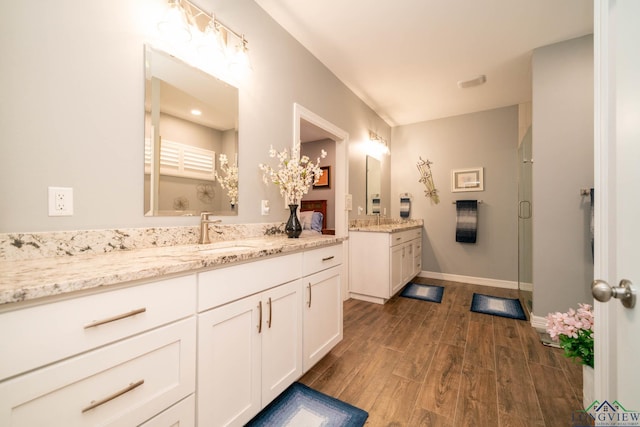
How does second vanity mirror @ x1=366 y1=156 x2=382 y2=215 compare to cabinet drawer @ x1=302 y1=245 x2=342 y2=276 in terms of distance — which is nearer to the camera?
cabinet drawer @ x1=302 y1=245 x2=342 y2=276

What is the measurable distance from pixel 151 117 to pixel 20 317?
1054 mm

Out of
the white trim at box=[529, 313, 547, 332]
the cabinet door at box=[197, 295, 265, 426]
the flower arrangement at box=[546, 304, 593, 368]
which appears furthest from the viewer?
the white trim at box=[529, 313, 547, 332]

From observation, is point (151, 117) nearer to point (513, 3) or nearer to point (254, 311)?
point (254, 311)

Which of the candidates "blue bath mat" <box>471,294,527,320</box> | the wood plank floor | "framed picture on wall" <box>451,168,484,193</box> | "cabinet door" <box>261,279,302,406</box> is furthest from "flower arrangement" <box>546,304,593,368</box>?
"framed picture on wall" <box>451,168,484,193</box>

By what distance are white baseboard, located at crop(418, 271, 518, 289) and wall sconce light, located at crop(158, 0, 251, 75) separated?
405 cm

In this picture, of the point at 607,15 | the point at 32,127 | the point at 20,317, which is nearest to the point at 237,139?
the point at 32,127

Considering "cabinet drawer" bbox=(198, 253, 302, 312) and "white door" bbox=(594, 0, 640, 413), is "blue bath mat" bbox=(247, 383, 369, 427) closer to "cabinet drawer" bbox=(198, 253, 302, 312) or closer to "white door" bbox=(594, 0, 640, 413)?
"cabinet drawer" bbox=(198, 253, 302, 312)

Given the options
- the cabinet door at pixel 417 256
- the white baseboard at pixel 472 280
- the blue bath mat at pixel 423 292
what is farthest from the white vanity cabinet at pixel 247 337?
the white baseboard at pixel 472 280

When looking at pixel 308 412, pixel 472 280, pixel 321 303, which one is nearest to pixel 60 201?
pixel 321 303

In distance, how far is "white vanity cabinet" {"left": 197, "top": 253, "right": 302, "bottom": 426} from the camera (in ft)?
3.36

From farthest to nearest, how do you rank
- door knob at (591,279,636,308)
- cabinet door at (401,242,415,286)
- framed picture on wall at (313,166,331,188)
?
1. framed picture on wall at (313,166,331,188)
2. cabinet door at (401,242,415,286)
3. door knob at (591,279,636,308)

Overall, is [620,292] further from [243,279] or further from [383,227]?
[383,227]

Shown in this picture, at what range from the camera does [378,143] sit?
4004 mm

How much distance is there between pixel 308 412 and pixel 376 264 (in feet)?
6.42
